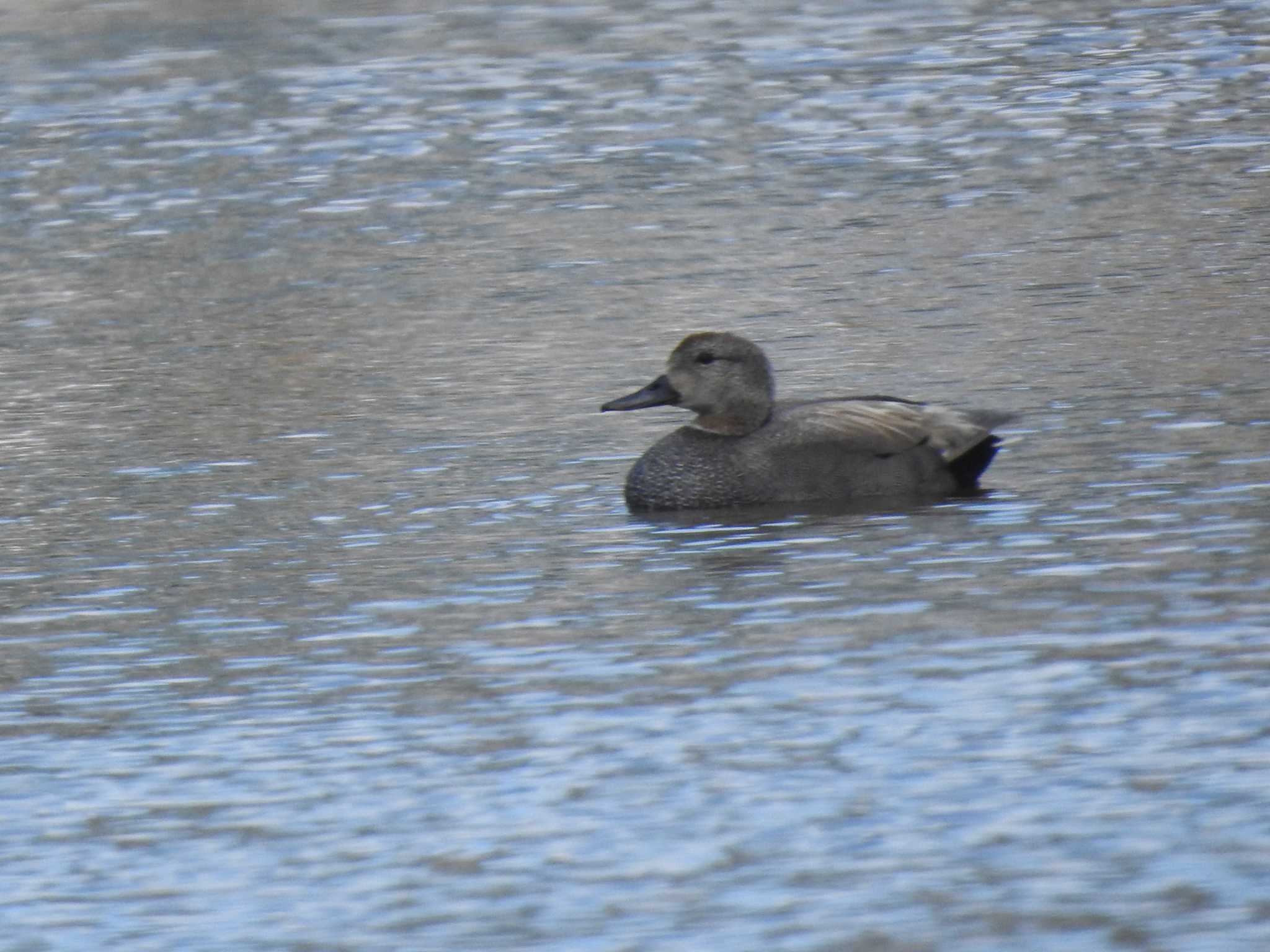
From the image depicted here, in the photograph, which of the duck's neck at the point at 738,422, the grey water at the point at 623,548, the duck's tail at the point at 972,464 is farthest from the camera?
the duck's neck at the point at 738,422

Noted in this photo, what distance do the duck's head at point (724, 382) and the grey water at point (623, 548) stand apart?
592mm

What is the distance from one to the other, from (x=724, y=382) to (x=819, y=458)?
635mm

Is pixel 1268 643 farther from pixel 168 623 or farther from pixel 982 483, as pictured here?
pixel 168 623

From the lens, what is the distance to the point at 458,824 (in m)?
7.86

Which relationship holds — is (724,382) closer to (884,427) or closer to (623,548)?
(884,427)

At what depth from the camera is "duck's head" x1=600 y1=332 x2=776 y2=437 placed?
12.3 meters

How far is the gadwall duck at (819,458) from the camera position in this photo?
39.4 feet

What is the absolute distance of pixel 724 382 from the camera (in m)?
12.4

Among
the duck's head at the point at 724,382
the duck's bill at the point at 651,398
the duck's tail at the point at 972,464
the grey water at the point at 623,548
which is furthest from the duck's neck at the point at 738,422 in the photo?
the duck's tail at the point at 972,464

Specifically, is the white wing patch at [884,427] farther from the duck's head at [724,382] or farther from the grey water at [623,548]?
the grey water at [623,548]

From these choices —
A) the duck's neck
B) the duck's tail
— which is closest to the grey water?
Result: the duck's tail

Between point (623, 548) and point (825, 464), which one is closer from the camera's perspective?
point (623, 548)

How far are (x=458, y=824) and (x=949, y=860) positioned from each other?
144 cm

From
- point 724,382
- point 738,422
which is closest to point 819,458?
point 738,422
